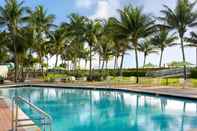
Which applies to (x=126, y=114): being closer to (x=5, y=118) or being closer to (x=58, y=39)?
(x=5, y=118)

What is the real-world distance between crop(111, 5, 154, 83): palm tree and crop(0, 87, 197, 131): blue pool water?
36.9 ft

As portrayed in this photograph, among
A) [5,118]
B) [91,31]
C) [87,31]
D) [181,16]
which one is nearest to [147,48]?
[91,31]

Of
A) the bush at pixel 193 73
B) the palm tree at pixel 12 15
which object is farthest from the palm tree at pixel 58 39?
the bush at pixel 193 73

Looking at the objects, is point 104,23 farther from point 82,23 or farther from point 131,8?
point 131,8

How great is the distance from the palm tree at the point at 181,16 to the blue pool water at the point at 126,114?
11.9 metres

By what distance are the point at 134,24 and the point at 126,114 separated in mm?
16611

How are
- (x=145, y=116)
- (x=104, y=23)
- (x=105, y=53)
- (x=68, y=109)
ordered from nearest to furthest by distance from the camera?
1. (x=145, y=116)
2. (x=68, y=109)
3. (x=104, y=23)
4. (x=105, y=53)

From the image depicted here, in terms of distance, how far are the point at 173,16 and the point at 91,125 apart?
19723mm

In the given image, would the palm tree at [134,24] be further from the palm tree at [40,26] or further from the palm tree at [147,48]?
the palm tree at [147,48]

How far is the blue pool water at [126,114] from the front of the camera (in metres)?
10.6

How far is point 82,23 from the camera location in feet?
117

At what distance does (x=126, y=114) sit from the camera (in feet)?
43.5

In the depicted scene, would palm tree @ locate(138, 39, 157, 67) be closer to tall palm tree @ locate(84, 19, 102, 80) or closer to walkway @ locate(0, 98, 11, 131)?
tall palm tree @ locate(84, 19, 102, 80)

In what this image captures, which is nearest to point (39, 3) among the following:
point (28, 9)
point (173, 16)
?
point (28, 9)
